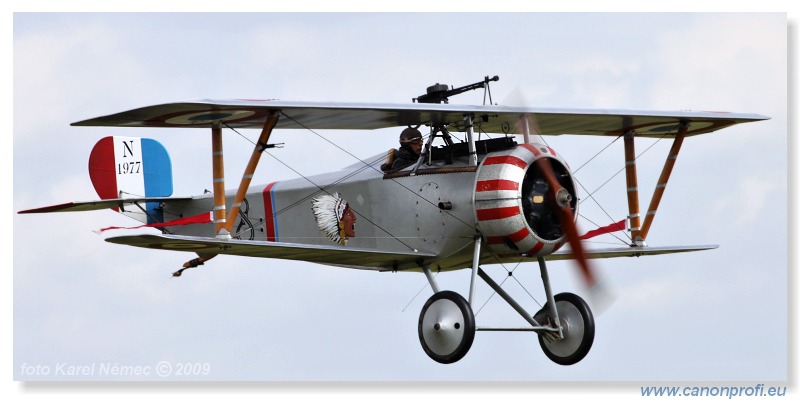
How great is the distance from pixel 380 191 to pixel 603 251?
2765 mm

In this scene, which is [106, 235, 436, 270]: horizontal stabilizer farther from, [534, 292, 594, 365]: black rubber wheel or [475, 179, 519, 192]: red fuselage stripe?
[534, 292, 594, 365]: black rubber wheel

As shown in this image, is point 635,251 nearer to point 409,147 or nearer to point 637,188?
point 637,188

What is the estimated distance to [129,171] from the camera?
17344 mm

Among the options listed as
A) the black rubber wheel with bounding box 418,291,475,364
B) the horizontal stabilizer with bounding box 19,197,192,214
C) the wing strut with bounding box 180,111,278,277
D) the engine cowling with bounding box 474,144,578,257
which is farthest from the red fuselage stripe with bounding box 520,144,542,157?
the horizontal stabilizer with bounding box 19,197,192,214

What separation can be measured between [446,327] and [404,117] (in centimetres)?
228

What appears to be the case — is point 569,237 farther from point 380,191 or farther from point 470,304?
point 380,191

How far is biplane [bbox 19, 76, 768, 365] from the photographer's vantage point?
43.9ft

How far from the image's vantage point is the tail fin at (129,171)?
17.3 meters

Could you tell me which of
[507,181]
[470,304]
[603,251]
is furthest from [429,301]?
[603,251]

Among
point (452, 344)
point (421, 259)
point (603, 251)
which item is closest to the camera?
point (452, 344)

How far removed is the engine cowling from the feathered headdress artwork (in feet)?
6.40

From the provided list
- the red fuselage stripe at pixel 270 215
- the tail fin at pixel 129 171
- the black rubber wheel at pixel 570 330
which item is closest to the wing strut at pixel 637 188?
the black rubber wheel at pixel 570 330

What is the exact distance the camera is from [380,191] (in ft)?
47.9

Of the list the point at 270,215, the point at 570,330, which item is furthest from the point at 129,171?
the point at 570,330
